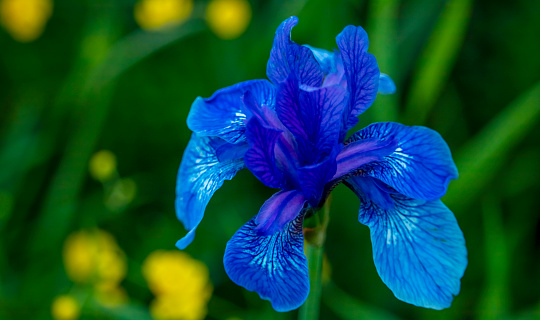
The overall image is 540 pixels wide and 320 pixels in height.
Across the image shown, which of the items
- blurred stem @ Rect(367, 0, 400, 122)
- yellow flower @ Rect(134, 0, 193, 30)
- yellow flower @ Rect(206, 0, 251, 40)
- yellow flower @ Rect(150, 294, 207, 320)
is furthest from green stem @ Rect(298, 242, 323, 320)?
yellow flower @ Rect(134, 0, 193, 30)

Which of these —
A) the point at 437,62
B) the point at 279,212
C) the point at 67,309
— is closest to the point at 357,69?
the point at 279,212

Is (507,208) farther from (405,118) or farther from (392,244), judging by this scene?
(392,244)

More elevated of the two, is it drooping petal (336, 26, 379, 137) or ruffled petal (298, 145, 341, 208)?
drooping petal (336, 26, 379, 137)

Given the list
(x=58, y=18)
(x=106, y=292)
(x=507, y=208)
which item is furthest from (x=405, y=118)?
(x=58, y=18)

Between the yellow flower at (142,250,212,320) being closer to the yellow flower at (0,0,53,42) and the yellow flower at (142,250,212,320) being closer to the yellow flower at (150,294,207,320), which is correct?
the yellow flower at (150,294,207,320)

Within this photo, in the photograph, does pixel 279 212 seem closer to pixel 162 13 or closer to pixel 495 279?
pixel 495 279

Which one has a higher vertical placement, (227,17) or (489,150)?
(227,17)

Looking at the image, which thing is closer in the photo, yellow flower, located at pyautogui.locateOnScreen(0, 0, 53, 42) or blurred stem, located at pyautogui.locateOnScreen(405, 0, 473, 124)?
blurred stem, located at pyautogui.locateOnScreen(405, 0, 473, 124)
